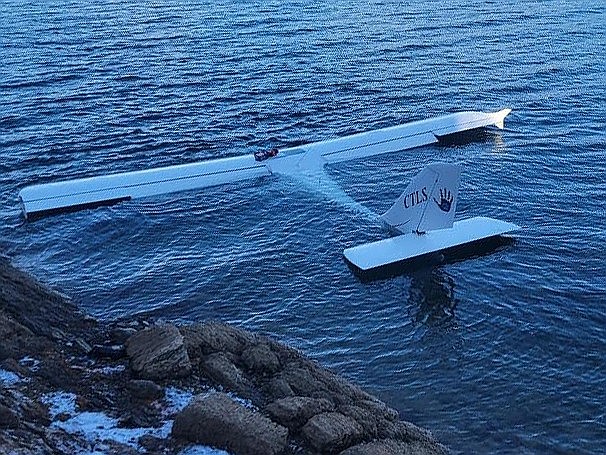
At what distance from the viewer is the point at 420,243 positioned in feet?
128

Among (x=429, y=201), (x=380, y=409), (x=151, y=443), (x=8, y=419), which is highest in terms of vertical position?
(x=8, y=419)

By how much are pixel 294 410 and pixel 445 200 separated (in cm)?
1786

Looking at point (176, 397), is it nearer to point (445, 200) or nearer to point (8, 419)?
point (8, 419)

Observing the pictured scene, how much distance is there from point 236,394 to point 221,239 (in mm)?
18076

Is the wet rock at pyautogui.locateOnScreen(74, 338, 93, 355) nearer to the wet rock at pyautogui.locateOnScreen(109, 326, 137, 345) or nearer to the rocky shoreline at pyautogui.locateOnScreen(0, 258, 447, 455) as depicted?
the rocky shoreline at pyautogui.locateOnScreen(0, 258, 447, 455)

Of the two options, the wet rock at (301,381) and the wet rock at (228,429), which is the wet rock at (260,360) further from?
the wet rock at (228,429)

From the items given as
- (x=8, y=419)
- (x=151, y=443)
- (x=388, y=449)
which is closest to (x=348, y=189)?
(x=388, y=449)

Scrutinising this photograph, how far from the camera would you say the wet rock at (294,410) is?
2316 centimetres

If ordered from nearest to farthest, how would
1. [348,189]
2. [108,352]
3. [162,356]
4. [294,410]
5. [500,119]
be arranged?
1. [294,410]
2. [162,356]
3. [108,352]
4. [348,189]
5. [500,119]

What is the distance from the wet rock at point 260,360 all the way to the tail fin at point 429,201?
45.1 ft

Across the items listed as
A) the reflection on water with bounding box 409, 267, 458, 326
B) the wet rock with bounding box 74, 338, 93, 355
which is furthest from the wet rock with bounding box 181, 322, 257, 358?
the reflection on water with bounding box 409, 267, 458, 326

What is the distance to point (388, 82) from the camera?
2714 inches

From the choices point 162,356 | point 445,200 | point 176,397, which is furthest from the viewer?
point 445,200

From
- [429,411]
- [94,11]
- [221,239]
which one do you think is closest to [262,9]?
[94,11]
